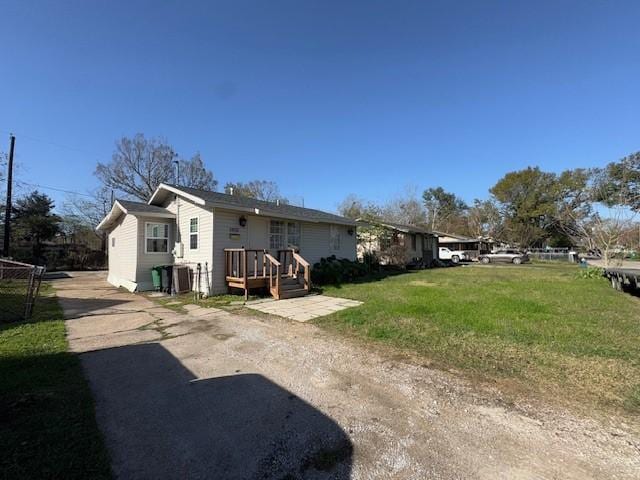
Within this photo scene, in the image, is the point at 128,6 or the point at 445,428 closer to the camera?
the point at 445,428

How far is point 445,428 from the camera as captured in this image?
101 inches

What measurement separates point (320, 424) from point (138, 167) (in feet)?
100

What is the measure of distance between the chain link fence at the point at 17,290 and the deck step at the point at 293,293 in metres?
5.65

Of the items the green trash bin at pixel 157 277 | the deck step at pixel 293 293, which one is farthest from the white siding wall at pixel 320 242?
the green trash bin at pixel 157 277

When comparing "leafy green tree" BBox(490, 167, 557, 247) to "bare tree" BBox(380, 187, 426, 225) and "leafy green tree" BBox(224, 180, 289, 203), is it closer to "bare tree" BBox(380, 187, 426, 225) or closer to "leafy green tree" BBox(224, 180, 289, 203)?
"bare tree" BBox(380, 187, 426, 225)

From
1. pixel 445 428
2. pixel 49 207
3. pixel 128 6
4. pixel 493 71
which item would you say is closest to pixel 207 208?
pixel 128 6

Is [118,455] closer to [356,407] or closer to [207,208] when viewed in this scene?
[356,407]

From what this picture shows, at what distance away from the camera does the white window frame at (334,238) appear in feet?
48.8

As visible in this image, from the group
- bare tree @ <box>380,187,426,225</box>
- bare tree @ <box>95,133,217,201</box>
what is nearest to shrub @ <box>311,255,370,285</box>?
bare tree @ <box>95,133,217,201</box>

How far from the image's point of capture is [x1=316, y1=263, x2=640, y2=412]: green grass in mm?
3434

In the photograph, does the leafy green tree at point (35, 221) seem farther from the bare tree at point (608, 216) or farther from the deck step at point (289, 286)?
the bare tree at point (608, 216)

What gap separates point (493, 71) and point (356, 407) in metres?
15.2

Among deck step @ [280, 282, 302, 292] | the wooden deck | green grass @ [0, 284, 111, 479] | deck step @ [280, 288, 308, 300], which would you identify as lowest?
green grass @ [0, 284, 111, 479]

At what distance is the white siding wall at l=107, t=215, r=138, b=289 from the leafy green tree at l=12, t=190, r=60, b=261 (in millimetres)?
14519
